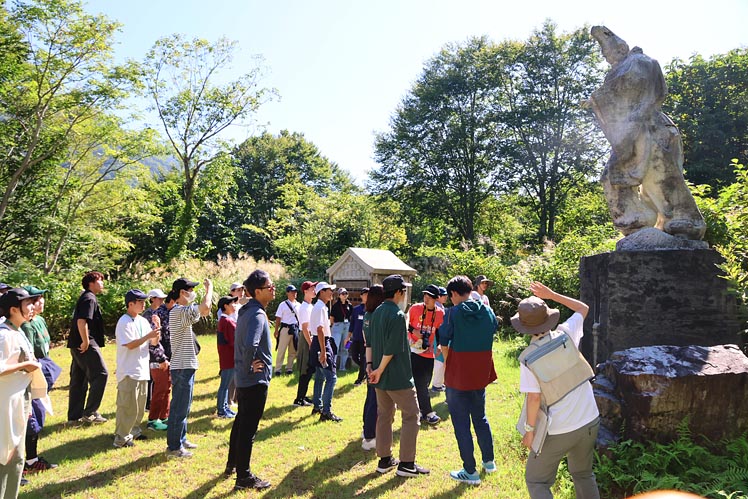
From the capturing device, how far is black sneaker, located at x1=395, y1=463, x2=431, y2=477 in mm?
4828

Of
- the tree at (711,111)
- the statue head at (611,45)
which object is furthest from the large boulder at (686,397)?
the tree at (711,111)

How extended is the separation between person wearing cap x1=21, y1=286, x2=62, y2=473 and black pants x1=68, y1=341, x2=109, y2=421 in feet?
2.14

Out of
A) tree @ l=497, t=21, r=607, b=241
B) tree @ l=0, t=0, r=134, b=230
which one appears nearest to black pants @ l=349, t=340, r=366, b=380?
tree @ l=0, t=0, r=134, b=230

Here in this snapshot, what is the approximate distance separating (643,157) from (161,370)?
700cm

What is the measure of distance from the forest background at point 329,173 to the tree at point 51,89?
1.9 inches

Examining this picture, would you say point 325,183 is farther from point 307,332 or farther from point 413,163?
point 307,332

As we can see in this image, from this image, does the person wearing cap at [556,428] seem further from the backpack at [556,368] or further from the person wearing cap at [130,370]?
the person wearing cap at [130,370]

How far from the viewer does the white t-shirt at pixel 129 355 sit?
5.69 m

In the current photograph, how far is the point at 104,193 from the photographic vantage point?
17391 millimetres

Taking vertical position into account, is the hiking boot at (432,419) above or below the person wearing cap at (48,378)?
below

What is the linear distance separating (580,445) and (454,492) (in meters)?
1.81

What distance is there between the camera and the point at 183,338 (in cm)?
560

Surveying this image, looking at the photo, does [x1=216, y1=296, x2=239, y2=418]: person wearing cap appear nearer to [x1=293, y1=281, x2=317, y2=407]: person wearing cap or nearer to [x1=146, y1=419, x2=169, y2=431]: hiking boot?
[x1=146, y1=419, x2=169, y2=431]: hiking boot

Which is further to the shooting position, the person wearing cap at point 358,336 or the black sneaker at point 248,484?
the person wearing cap at point 358,336
